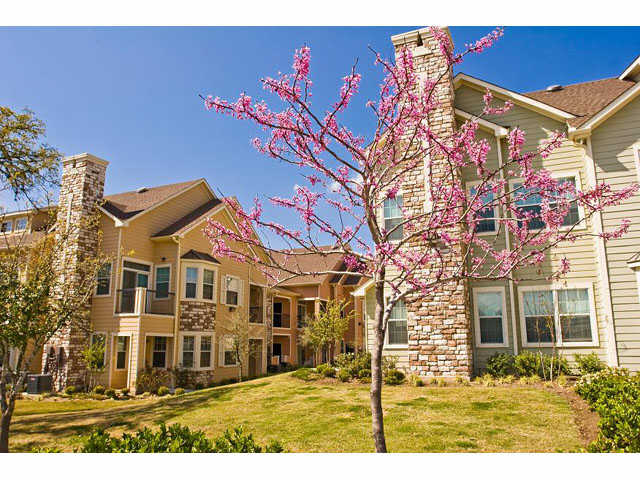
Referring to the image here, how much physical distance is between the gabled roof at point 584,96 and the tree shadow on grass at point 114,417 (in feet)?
39.5

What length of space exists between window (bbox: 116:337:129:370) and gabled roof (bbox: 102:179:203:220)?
4.72 metres

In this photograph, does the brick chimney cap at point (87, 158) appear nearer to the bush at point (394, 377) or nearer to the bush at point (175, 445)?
the bush at point (394, 377)

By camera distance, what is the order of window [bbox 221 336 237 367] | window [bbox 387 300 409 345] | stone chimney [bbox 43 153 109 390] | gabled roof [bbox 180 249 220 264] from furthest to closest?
window [bbox 221 336 237 367] → gabled roof [bbox 180 249 220 264] → stone chimney [bbox 43 153 109 390] → window [bbox 387 300 409 345]

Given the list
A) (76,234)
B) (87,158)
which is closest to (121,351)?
(76,234)

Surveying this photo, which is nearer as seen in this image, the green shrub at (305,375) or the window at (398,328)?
the green shrub at (305,375)

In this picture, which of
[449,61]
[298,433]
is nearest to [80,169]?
[298,433]

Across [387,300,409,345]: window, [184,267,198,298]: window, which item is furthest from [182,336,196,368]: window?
[387,300,409,345]: window

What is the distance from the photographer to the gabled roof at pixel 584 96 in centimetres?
Answer: 1344

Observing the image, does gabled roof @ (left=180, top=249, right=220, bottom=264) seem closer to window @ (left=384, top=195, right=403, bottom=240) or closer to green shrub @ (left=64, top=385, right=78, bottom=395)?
green shrub @ (left=64, top=385, right=78, bottom=395)

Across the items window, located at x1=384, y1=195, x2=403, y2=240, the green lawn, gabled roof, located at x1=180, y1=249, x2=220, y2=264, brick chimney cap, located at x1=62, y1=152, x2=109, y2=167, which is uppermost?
brick chimney cap, located at x1=62, y1=152, x2=109, y2=167

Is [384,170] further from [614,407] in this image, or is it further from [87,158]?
[87,158]

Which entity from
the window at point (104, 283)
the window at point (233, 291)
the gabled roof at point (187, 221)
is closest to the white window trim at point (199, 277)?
the window at point (233, 291)

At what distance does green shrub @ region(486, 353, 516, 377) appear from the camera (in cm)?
1220
